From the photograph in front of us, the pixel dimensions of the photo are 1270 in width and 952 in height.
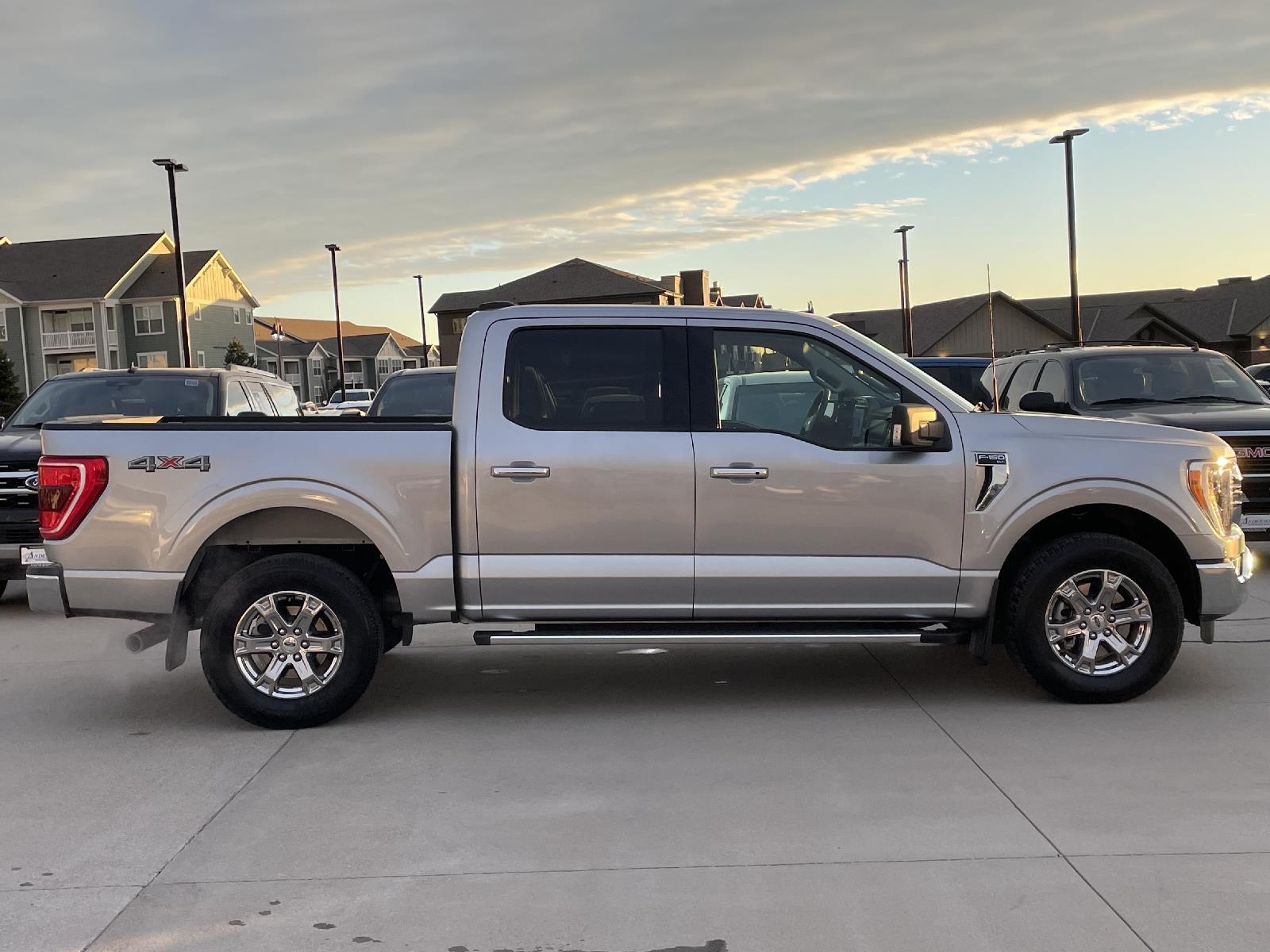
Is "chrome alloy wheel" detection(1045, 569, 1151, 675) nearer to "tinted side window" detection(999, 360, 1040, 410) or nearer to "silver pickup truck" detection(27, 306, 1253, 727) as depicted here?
"silver pickup truck" detection(27, 306, 1253, 727)

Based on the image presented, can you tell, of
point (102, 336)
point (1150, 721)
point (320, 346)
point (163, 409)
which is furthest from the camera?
point (320, 346)

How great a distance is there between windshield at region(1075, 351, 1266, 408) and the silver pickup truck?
5237mm

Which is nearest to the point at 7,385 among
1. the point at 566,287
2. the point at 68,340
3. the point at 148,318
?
the point at 68,340

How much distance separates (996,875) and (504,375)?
3398 mm

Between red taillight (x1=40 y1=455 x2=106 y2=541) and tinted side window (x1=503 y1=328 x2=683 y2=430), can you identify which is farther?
tinted side window (x1=503 y1=328 x2=683 y2=430)


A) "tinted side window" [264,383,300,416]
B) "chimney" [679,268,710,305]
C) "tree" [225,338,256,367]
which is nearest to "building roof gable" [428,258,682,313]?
"chimney" [679,268,710,305]

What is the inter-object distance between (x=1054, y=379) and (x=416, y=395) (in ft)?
21.0

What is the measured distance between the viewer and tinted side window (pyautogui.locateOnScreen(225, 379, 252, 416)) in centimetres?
1138

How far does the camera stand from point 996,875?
13.6 ft

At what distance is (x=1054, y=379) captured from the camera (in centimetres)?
1181

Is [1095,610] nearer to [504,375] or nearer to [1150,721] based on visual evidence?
[1150,721]

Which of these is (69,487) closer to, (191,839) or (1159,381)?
(191,839)

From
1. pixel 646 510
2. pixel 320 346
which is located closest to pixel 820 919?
pixel 646 510

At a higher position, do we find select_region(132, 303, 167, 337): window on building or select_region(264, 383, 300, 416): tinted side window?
select_region(132, 303, 167, 337): window on building
